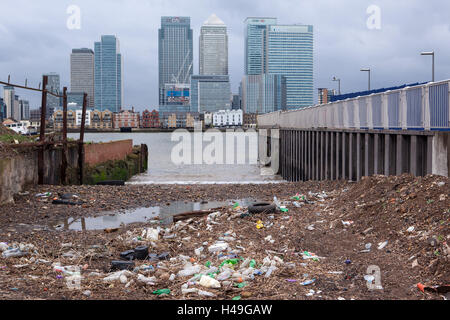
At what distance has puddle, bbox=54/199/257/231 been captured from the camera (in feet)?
43.7

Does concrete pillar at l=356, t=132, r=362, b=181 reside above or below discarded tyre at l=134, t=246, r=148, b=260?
above

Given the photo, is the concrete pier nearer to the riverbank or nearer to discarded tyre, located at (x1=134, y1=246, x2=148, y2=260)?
the riverbank

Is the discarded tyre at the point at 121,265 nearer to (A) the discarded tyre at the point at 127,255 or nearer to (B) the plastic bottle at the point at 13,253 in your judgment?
(A) the discarded tyre at the point at 127,255

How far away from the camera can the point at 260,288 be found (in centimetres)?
681

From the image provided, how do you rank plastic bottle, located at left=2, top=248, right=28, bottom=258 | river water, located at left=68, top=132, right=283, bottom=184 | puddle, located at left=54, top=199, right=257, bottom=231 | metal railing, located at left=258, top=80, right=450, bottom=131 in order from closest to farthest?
plastic bottle, located at left=2, top=248, right=28, bottom=258, metal railing, located at left=258, top=80, right=450, bottom=131, puddle, located at left=54, top=199, right=257, bottom=231, river water, located at left=68, top=132, right=283, bottom=184

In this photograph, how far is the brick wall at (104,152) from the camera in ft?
92.9

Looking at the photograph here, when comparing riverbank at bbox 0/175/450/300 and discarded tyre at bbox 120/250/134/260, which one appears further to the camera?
discarded tyre at bbox 120/250/134/260

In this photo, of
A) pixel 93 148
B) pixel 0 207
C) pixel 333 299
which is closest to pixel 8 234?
pixel 0 207

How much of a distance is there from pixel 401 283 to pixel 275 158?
116 feet

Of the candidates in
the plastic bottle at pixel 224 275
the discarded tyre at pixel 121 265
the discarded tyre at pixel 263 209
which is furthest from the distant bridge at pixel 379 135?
the discarded tyre at pixel 121 265

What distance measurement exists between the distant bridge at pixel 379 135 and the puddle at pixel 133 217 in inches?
177

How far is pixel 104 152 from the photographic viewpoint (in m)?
32.7

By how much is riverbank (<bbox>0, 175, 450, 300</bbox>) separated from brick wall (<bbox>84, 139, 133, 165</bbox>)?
13846mm

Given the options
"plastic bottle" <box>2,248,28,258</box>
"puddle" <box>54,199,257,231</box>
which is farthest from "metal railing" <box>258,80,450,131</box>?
"plastic bottle" <box>2,248,28,258</box>
